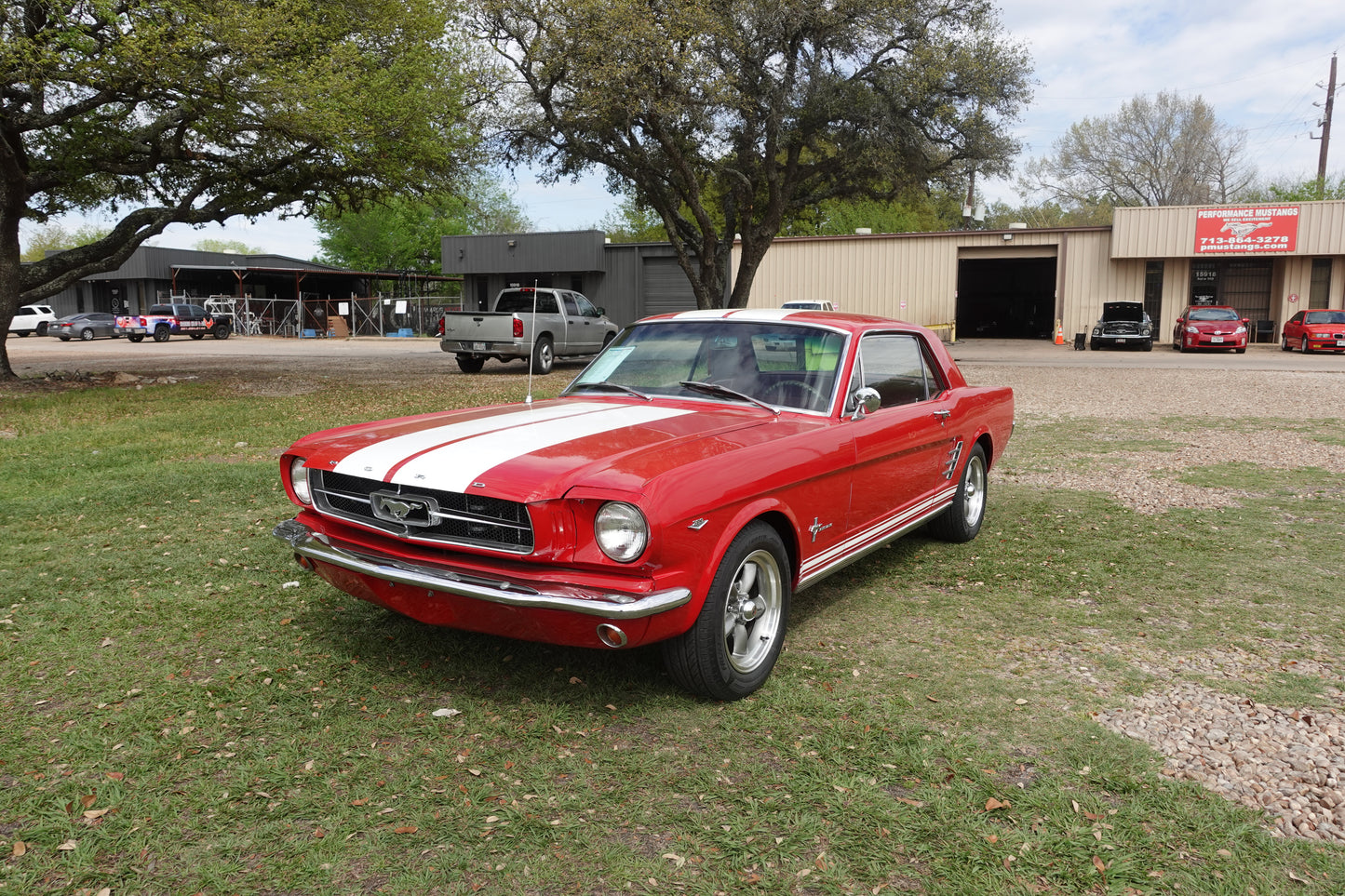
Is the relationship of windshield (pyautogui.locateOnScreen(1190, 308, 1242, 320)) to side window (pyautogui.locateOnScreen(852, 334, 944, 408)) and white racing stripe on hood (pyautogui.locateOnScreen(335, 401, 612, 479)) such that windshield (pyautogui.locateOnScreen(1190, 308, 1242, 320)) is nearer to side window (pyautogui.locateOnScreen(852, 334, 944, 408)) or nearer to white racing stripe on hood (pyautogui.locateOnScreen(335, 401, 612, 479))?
side window (pyautogui.locateOnScreen(852, 334, 944, 408))

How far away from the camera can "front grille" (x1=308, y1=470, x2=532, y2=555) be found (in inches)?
129

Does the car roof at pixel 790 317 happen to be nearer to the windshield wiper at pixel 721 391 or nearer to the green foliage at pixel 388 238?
the windshield wiper at pixel 721 391

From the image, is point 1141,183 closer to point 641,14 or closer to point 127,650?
point 641,14

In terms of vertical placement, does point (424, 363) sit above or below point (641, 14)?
below

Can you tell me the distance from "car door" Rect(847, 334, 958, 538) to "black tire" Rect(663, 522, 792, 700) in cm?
76

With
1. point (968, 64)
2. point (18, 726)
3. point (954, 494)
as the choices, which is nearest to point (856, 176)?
point (968, 64)

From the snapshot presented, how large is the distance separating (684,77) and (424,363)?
9.85 meters

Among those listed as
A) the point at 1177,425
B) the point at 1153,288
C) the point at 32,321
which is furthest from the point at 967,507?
the point at 32,321

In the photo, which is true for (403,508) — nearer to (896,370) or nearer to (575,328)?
(896,370)

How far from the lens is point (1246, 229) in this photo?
31.9 metres

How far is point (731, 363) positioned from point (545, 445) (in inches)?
54.7

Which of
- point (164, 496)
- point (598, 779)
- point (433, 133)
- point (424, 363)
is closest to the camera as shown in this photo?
point (598, 779)

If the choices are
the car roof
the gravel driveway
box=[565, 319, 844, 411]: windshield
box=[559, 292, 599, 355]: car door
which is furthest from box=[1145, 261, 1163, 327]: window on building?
box=[565, 319, 844, 411]: windshield

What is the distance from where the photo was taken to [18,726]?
3377mm
